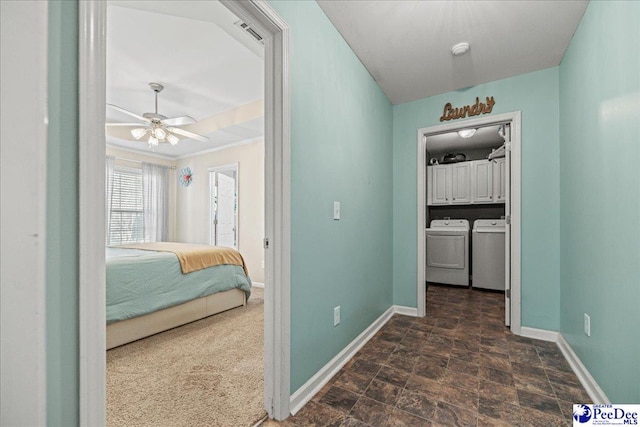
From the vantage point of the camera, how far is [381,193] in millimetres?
2809

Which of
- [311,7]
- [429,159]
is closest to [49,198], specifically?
[311,7]

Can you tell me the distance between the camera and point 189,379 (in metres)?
1.78

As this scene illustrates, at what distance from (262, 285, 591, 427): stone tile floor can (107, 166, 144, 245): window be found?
4.72m

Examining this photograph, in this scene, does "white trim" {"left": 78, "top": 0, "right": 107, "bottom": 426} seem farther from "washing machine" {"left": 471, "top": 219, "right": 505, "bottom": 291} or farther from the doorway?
"washing machine" {"left": 471, "top": 219, "right": 505, "bottom": 291}

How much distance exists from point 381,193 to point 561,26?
Answer: 1.77 m

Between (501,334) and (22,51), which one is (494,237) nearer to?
(501,334)

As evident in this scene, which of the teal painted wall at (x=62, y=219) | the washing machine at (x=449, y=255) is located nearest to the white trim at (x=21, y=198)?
the teal painted wall at (x=62, y=219)

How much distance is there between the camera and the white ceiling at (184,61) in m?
1.93

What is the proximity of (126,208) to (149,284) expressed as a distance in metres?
3.30

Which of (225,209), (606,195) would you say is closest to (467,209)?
(606,195)

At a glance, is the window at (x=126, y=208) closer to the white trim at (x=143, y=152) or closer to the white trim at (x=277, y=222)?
the white trim at (x=143, y=152)

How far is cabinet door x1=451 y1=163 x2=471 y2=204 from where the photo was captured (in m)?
4.59

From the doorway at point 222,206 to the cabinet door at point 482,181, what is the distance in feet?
13.3

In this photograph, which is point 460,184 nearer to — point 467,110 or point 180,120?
point 467,110
